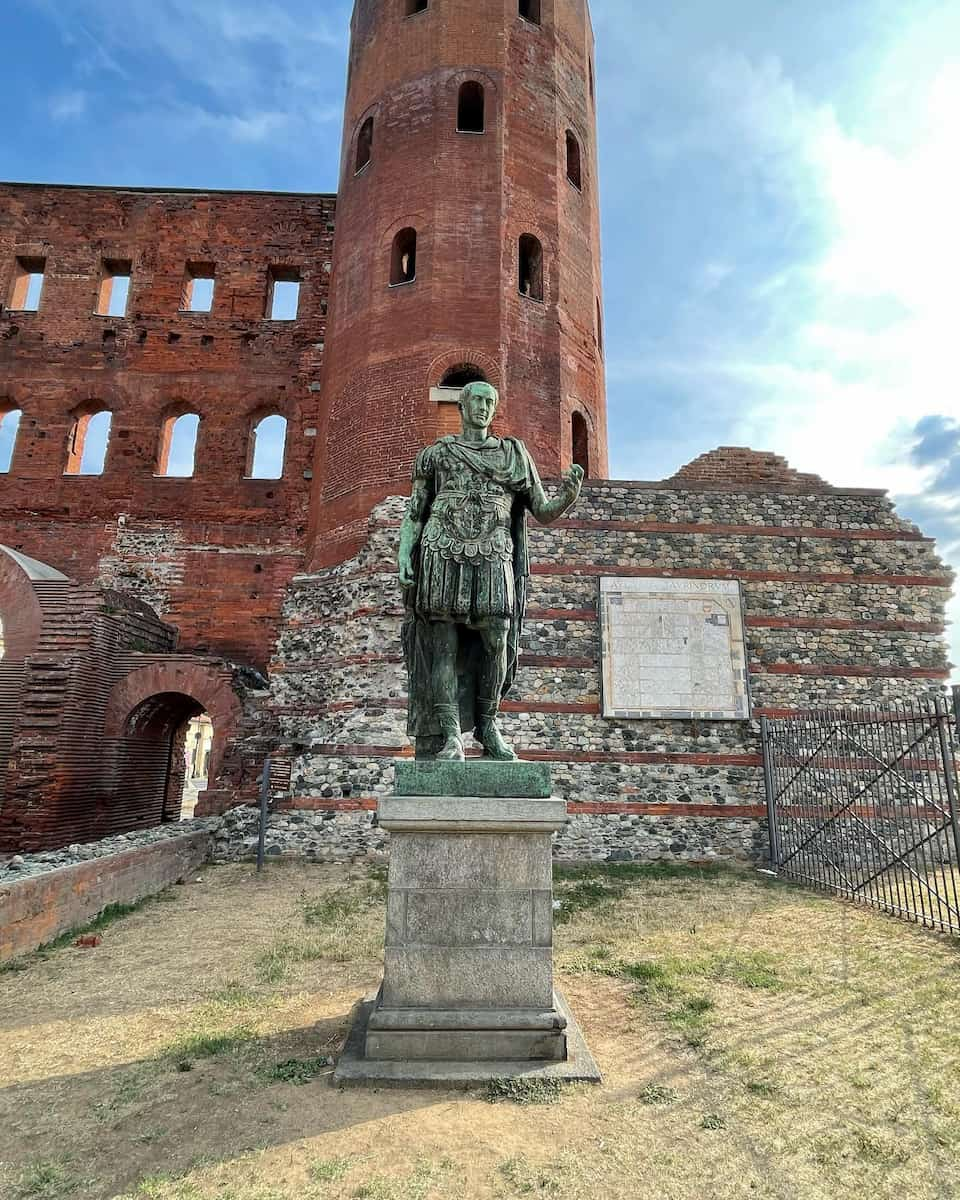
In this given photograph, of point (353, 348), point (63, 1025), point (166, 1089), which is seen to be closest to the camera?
point (166, 1089)

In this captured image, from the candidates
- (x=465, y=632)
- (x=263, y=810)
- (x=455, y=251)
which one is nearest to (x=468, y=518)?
(x=465, y=632)

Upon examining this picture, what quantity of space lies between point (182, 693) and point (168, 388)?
30.0ft

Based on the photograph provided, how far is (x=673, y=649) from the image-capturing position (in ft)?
39.8

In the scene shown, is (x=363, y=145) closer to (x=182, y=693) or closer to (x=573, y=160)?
(x=573, y=160)

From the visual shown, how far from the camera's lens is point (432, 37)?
15938 mm

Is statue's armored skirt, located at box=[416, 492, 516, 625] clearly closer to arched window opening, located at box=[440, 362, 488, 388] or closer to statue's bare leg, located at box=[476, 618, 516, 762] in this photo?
statue's bare leg, located at box=[476, 618, 516, 762]

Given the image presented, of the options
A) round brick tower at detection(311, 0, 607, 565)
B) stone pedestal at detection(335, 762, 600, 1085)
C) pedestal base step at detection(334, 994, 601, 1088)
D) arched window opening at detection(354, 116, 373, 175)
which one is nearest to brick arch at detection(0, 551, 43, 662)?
round brick tower at detection(311, 0, 607, 565)

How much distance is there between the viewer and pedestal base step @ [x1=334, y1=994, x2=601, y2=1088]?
3.39 meters

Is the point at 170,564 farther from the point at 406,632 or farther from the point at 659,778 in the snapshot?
the point at 406,632

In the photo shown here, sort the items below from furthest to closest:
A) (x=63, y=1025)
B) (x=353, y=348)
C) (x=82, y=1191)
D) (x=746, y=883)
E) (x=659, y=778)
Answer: (x=353, y=348)
(x=659, y=778)
(x=746, y=883)
(x=63, y=1025)
(x=82, y=1191)

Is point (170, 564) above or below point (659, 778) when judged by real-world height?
above

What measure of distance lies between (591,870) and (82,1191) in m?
8.45

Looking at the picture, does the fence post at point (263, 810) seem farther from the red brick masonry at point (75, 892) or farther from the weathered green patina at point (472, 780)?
the weathered green patina at point (472, 780)

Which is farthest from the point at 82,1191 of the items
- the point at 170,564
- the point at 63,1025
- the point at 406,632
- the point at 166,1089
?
the point at 170,564
